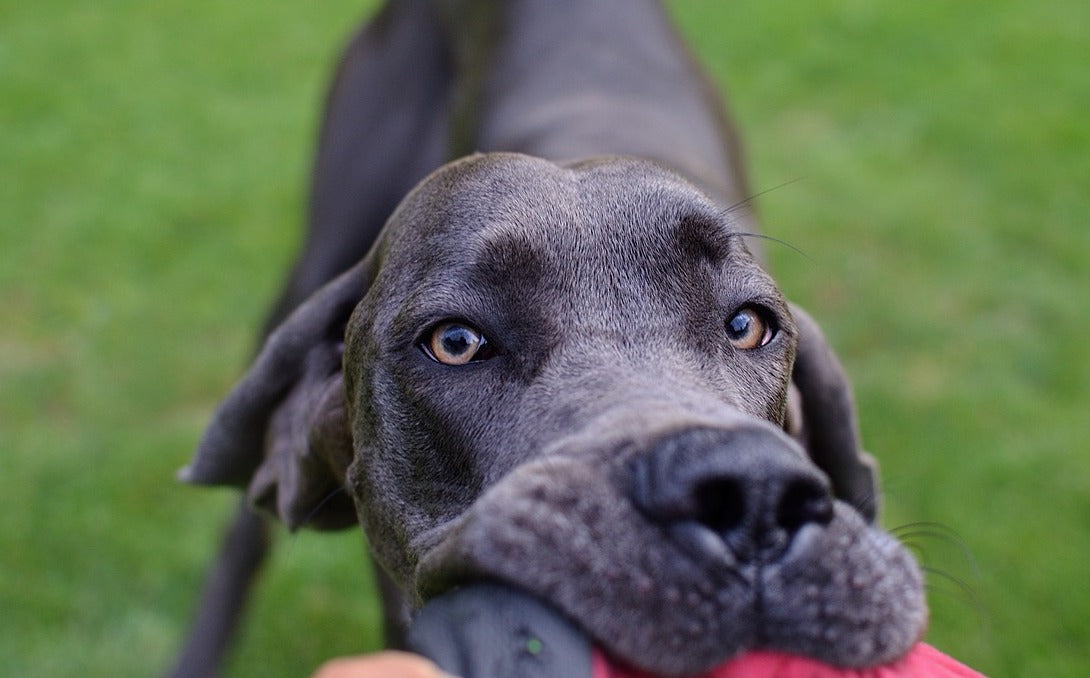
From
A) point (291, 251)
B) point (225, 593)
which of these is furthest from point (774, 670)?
point (291, 251)

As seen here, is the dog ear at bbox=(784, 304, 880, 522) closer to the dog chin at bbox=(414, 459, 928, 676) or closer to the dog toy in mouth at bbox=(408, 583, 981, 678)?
the dog chin at bbox=(414, 459, 928, 676)

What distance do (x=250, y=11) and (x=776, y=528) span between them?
8.70 meters

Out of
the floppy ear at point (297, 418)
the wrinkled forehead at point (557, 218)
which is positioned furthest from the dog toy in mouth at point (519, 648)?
the floppy ear at point (297, 418)

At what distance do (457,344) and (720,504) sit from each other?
94 centimetres

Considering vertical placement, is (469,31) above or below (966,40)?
above

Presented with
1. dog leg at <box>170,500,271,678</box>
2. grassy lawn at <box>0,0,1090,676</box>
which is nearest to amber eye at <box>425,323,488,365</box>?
dog leg at <box>170,500,271,678</box>

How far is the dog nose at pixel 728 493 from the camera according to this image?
199cm

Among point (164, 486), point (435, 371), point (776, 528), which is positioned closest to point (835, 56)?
point (164, 486)

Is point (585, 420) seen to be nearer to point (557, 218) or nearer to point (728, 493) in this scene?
point (728, 493)

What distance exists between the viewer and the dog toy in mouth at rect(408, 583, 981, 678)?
1.87 m

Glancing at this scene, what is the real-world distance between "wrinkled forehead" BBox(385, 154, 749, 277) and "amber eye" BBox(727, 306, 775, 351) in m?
0.16

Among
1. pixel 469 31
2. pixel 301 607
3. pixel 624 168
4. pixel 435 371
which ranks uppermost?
pixel 624 168

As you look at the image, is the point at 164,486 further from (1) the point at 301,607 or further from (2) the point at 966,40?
(2) the point at 966,40

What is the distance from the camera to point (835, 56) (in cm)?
908
